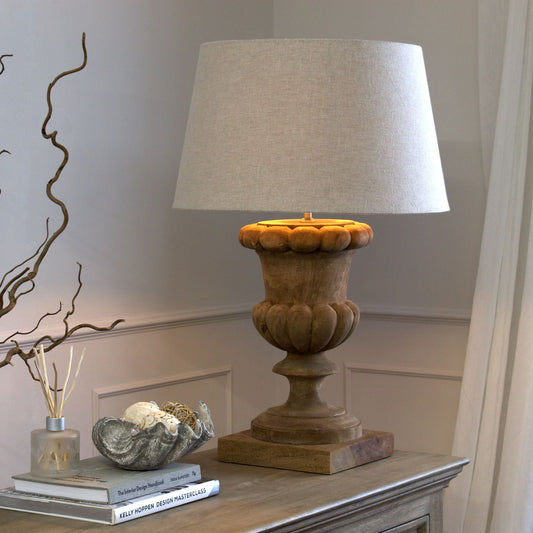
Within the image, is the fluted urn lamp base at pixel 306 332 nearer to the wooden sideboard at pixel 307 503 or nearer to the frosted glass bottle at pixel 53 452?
the wooden sideboard at pixel 307 503

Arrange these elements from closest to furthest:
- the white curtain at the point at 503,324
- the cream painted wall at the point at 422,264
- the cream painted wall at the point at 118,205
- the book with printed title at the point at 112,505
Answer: the book with printed title at the point at 112,505 → the cream painted wall at the point at 118,205 → the white curtain at the point at 503,324 → the cream painted wall at the point at 422,264

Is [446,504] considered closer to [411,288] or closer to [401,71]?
[411,288]

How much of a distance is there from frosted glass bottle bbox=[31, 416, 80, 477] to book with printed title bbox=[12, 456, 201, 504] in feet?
0.05

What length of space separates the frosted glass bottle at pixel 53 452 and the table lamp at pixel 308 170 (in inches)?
14.4

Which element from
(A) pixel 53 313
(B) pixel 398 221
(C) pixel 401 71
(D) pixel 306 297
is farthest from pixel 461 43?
(A) pixel 53 313

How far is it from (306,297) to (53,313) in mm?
667

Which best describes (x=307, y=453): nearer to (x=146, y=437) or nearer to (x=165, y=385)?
(x=146, y=437)

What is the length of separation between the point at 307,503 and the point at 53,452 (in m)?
0.42

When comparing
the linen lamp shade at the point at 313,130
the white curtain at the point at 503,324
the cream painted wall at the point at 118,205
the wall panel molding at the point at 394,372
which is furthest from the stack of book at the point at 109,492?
the wall panel molding at the point at 394,372

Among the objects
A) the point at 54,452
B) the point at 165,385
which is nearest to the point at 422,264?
the point at 165,385

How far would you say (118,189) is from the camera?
224 cm

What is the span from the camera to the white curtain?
220 centimetres

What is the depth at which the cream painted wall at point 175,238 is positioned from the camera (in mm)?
2041

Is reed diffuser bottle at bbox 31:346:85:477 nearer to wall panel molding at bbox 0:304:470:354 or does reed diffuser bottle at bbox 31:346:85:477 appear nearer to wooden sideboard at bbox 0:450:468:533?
wooden sideboard at bbox 0:450:468:533
